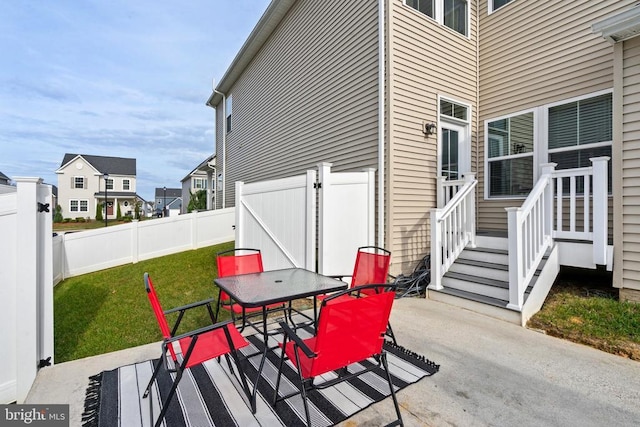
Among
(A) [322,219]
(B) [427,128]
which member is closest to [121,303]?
(A) [322,219]

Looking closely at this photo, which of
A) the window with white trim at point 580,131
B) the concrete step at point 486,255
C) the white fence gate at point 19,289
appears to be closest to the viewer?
the white fence gate at point 19,289

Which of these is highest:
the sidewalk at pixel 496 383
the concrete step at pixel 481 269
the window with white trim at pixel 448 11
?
the window with white trim at pixel 448 11

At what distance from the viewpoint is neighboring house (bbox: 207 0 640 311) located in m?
3.94

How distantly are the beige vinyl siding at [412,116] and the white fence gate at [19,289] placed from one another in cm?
446

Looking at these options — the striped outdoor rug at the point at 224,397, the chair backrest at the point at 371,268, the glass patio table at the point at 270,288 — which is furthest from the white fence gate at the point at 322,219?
the striped outdoor rug at the point at 224,397

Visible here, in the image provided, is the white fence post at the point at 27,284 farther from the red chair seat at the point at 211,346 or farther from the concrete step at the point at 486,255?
the concrete step at the point at 486,255

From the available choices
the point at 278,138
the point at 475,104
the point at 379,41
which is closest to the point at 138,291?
the point at 278,138

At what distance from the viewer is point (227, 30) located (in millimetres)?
13555

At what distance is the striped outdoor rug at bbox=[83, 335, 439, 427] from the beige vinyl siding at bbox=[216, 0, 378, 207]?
3824 mm

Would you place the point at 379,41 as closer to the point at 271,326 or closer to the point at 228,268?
the point at 228,268

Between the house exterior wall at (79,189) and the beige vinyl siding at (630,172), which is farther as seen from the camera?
the house exterior wall at (79,189)

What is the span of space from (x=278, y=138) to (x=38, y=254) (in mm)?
6861

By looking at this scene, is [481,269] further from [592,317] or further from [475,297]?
[592,317]

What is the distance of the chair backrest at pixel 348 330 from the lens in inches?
72.2
